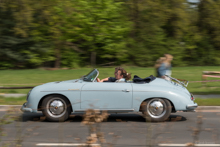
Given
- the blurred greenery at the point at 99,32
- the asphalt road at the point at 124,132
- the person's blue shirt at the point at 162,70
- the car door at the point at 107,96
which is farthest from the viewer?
the blurred greenery at the point at 99,32

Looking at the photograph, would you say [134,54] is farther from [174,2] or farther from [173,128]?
[173,128]

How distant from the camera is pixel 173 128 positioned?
7.05m

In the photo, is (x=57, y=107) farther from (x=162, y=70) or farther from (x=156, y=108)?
(x=162, y=70)

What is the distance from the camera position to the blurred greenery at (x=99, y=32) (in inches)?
839

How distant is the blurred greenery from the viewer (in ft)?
69.9

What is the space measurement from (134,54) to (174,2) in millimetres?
4371

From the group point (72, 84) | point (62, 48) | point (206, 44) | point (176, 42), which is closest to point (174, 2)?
point (176, 42)

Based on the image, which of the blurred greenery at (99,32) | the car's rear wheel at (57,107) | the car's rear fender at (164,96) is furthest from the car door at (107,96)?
the blurred greenery at (99,32)

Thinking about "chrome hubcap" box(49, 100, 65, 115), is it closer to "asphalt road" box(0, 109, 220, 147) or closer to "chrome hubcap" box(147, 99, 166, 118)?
"asphalt road" box(0, 109, 220, 147)

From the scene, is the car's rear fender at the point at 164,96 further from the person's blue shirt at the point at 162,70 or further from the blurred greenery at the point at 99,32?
the blurred greenery at the point at 99,32

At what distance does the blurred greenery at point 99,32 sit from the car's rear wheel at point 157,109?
45.6 ft

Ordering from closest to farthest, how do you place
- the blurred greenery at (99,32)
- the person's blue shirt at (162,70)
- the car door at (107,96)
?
the car door at (107,96) < the person's blue shirt at (162,70) < the blurred greenery at (99,32)

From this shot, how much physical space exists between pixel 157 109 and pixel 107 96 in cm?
117

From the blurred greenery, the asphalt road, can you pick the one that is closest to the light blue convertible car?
the asphalt road
